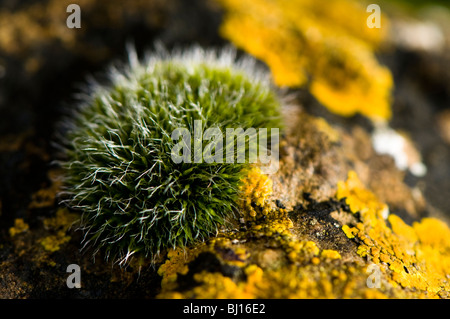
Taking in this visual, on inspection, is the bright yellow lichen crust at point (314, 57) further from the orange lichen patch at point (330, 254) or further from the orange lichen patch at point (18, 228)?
the orange lichen patch at point (18, 228)

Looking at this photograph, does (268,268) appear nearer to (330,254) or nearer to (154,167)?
(330,254)

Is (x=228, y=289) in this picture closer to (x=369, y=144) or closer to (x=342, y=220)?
(x=342, y=220)

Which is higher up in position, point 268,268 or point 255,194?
point 255,194

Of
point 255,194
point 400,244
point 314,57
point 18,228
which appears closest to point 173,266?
point 255,194

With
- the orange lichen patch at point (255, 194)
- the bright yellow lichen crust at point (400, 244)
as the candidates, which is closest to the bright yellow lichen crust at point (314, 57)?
the bright yellow lichen crust at point (400, 244)

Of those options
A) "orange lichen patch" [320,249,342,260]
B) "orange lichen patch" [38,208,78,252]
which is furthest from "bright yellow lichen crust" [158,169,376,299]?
"orange lichen patch" [38,208,78,252]

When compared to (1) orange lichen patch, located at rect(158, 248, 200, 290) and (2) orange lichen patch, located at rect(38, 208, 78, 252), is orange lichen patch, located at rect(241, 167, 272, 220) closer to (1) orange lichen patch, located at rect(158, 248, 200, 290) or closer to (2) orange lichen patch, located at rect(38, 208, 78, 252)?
(1) orange lichen patch, located at rect(158, 248, 200, 290)
